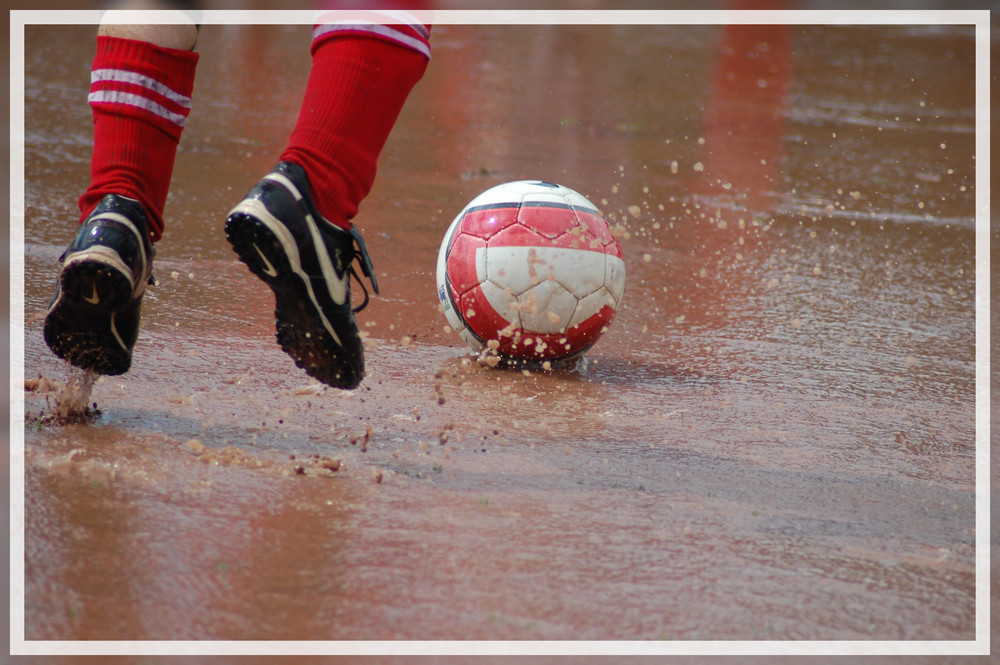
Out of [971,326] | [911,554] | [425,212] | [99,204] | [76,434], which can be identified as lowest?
[911,554]

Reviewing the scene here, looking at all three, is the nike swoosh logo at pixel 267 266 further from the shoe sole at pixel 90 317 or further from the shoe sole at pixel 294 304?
the shoe sole at pixel 90 317

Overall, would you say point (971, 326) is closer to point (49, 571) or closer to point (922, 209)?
point (922, 209)

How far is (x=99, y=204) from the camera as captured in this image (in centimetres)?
238

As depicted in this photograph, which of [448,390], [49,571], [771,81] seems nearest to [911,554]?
[448,390]

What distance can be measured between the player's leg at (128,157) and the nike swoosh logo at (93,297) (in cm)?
3

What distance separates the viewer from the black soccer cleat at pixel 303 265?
2109 millimetres

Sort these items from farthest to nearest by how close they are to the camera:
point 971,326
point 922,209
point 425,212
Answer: point 922,209, point 425,212, point 971,326

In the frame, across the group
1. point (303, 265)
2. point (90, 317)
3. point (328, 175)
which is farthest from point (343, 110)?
point (90, 317)

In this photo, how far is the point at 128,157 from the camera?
2.45m

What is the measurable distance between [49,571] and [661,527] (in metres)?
1.18

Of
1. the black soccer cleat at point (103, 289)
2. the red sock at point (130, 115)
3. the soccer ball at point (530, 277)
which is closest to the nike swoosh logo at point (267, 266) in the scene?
the black soccer cleat at point (103, 289)

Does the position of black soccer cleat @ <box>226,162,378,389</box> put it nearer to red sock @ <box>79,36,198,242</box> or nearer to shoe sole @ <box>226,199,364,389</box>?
shoe sole @ <box>226,199,364,389</box>

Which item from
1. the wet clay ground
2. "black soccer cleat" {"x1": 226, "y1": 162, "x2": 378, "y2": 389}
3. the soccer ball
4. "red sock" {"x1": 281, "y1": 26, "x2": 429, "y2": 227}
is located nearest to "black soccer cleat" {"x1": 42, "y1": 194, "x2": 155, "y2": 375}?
the wet clay ground

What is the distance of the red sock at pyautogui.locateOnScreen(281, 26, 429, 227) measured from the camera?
7.25ft
